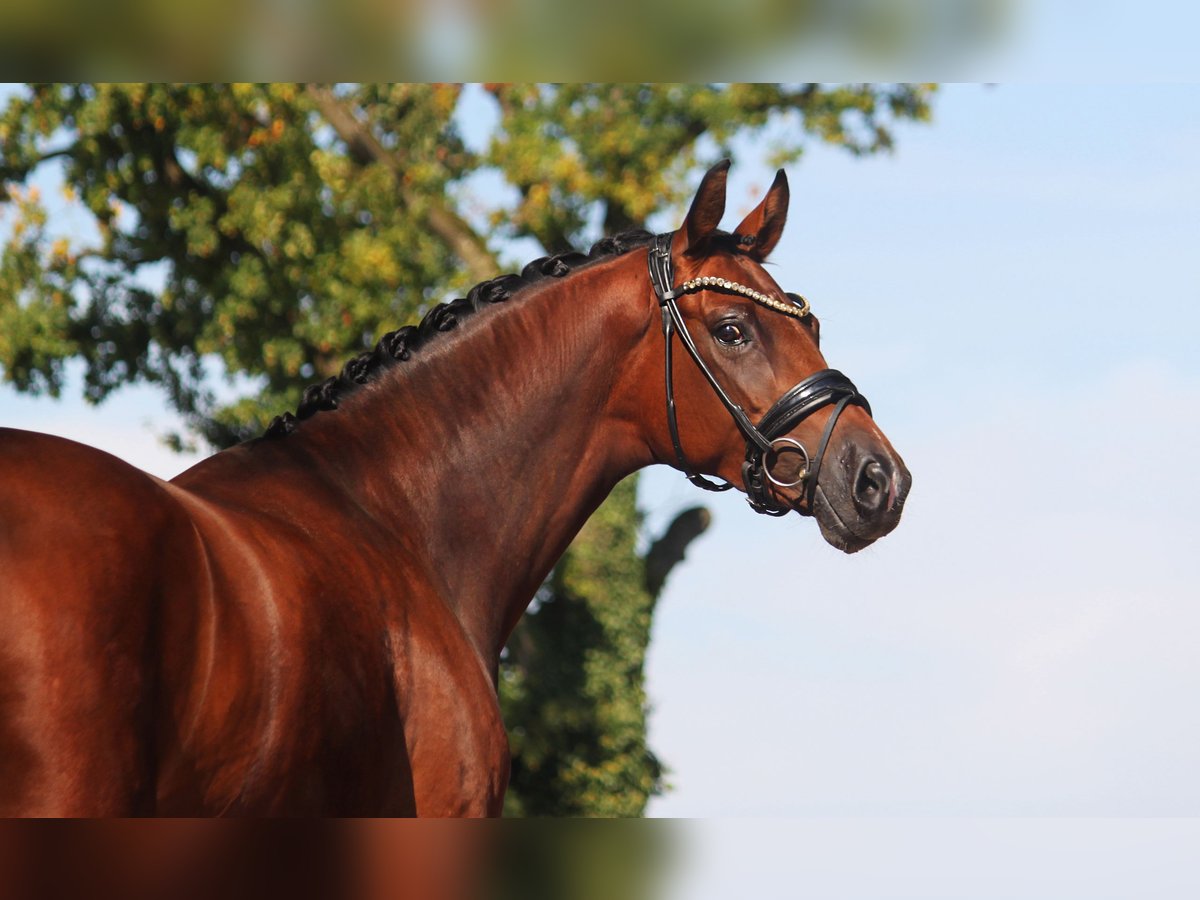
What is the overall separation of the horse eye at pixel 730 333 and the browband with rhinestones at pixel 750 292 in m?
0.11

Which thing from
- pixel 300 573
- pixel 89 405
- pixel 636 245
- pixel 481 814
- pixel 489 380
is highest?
pixel 89 405

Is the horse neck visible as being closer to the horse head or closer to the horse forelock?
the horse forelock

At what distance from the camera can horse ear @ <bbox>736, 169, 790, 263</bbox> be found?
4.46m

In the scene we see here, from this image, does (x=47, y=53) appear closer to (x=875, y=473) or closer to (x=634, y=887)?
(x=634, y=887)

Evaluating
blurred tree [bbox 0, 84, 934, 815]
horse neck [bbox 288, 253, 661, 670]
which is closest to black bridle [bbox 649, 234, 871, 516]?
horse neck [bbox 288, 253, 661, 670]

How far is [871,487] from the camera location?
156 inches

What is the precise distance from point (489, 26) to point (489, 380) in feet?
7.97

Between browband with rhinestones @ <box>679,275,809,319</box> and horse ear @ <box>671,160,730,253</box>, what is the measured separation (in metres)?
0.14

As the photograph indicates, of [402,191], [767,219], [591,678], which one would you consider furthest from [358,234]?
[767,219]

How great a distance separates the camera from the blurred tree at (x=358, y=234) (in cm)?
Answer: 1270

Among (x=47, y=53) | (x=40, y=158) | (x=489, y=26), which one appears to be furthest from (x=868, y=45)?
(x=40, y=158)

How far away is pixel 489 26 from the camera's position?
182 centimetres

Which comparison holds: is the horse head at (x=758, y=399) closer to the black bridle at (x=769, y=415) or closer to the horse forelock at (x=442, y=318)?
the black bridle at (x=769, y=415)

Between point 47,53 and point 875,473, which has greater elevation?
point 875,473
